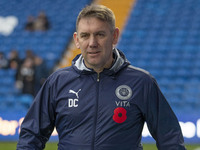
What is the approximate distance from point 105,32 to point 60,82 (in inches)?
15.4

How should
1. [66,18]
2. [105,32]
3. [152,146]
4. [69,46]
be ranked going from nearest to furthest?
1. [105,32]
2. [152,146]
3. [69,46]
4. [66,18]

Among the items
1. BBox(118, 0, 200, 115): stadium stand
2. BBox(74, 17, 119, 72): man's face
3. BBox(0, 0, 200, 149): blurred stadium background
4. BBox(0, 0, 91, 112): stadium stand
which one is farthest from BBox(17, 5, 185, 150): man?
BBox(0, 0, 91, 112): stadium stand

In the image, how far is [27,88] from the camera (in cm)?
1052

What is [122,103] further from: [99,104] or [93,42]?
[93,42]

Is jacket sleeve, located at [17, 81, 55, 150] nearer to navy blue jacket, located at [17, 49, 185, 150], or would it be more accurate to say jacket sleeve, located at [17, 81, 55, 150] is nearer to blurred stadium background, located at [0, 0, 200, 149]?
navy blue jacket, located at [17, 49, 185, 150]

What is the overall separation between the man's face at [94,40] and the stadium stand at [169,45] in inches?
311

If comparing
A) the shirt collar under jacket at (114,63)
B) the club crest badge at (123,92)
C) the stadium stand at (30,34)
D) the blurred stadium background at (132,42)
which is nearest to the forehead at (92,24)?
the shirt collar under jacket at (114,63)

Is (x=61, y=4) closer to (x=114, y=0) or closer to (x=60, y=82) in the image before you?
(x=114, y=0)

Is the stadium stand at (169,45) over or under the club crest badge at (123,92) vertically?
over

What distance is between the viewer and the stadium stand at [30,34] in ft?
39.9

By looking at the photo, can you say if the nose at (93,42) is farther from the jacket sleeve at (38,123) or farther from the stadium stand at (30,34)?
the stadium stand at (30,34)

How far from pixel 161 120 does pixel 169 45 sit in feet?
34.6

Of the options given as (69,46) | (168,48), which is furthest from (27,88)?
(168,48)

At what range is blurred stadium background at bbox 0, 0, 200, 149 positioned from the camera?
10450 mm
